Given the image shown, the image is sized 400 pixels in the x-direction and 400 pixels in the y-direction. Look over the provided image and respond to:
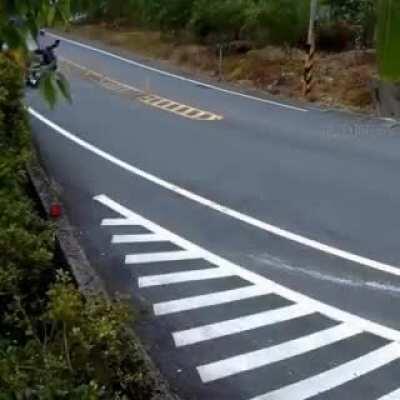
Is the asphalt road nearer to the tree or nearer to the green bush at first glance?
the green bush

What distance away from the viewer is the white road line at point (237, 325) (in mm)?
5902

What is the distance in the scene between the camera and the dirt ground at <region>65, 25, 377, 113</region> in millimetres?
18867

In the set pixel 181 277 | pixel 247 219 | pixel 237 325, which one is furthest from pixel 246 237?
pixel 237 325

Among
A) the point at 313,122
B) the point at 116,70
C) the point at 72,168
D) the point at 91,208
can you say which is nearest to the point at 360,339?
the point at 91,208

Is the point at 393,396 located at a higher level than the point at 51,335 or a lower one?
lower

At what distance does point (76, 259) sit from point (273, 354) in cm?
204

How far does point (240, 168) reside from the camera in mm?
11539

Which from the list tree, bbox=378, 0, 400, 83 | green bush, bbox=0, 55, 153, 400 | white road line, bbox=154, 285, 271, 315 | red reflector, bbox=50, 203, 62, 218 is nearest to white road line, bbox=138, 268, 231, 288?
white road line, bbox=154, 285, 271, 315

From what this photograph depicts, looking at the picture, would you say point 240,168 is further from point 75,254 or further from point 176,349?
point 176,349

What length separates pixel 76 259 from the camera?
258 inches

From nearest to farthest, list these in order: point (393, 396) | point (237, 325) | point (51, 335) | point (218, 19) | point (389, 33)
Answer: point (389, 33) < point (51, 335) < point (393, 396) < point (237, 325) < point (218, 19)

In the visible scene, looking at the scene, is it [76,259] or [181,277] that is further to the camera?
[181,277]

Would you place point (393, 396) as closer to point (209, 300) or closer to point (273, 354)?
point (273, 354)

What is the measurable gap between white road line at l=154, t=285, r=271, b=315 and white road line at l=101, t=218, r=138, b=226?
Result: 237cm
